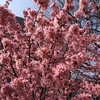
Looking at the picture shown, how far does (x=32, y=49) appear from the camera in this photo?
5.99 meters

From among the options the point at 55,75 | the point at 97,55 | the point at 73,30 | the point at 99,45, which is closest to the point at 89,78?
the point at 97,55

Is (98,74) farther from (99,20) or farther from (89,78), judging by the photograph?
(99,20)

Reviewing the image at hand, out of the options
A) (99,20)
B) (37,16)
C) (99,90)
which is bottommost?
(99,90)

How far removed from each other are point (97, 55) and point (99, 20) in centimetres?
274

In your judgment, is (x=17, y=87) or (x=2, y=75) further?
(x=2, y=75)

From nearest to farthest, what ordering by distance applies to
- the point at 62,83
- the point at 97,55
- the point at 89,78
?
the point at 62,83 < the point at 89,78 < the point at 97,55

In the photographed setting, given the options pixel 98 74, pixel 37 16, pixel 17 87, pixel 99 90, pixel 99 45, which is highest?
pixel 99 45

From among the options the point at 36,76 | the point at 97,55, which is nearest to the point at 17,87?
the point at 36,76

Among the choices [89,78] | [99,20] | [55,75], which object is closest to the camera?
[55,75]

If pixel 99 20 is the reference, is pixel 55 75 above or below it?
below

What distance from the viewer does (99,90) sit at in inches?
234

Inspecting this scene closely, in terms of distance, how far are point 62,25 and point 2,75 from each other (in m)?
2.57

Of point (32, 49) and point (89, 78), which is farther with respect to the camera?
point (89, 78)

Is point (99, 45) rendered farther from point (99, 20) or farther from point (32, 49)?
point (32, 49)
